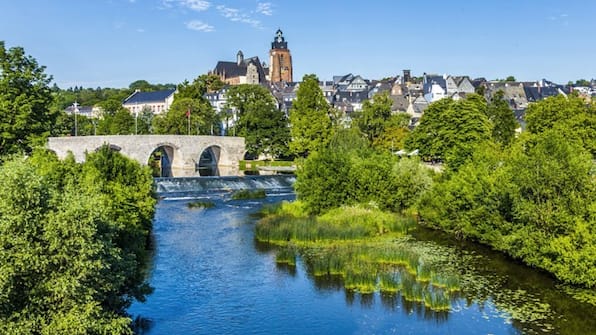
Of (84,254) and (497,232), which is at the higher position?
(84,254)

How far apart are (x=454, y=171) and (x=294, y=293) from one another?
1923 cm

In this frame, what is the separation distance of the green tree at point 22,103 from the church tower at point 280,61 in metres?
144

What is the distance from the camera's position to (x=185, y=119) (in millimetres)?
86688

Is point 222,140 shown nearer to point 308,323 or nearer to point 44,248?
point 308,323

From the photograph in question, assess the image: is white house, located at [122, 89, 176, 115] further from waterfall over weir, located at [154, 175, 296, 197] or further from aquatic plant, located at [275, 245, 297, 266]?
aquatic plant, located at [275, 245, 297, 266]

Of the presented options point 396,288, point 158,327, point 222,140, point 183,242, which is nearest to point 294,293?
point 396,288

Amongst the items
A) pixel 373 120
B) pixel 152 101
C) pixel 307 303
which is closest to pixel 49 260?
pixel 307 303

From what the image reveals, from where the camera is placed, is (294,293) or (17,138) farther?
(17,138)

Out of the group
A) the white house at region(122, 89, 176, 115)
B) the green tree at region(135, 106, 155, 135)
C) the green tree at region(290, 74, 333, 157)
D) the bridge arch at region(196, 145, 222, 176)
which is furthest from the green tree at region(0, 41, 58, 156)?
the white house at region(122, 89, 176, 115)

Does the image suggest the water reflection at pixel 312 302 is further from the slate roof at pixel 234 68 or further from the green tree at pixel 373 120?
the slate roof at pixel 234 68

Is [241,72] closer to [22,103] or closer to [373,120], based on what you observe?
[373,120]

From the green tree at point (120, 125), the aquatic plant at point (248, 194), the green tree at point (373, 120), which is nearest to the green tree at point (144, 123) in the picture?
the green tree at point (120, 125)

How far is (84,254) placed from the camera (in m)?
13.8

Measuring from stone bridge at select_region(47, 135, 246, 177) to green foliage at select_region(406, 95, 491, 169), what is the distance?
973 inches
